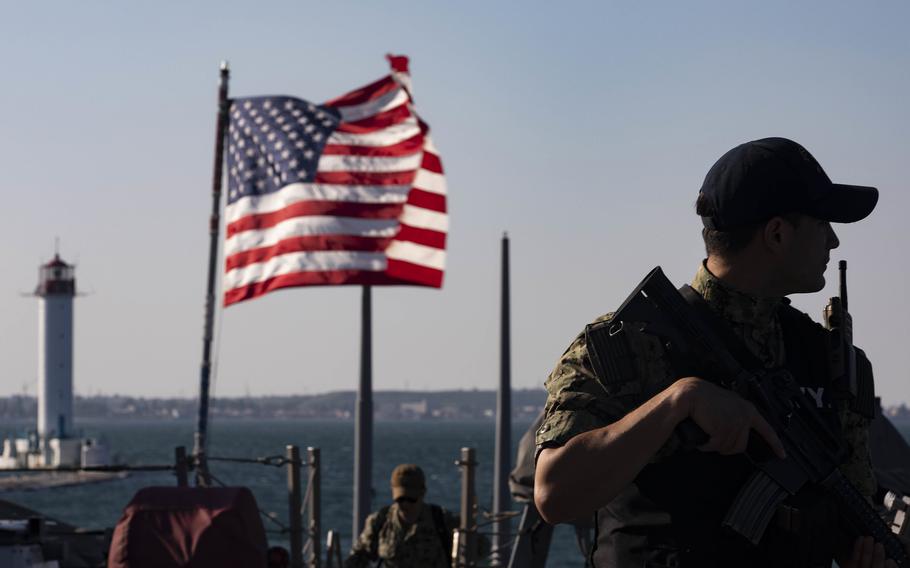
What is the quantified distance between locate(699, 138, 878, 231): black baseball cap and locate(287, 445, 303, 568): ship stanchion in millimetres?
12746

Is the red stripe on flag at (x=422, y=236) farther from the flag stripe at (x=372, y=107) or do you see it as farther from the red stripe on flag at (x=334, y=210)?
the flag stripe at (x=372, y=107)

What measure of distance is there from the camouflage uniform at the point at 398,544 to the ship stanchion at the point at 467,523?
3.67 m

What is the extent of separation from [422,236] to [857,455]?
677 inches

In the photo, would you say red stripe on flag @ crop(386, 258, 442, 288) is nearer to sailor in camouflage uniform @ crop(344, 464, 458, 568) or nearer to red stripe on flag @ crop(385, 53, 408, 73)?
red stripe on flag @ crop(385, 53, 408, 73)

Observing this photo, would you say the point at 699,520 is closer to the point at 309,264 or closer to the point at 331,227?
the point at 309,264

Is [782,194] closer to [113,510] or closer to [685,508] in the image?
[685,508]

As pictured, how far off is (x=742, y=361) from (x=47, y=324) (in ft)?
444

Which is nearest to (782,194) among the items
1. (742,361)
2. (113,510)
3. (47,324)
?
(742,361)

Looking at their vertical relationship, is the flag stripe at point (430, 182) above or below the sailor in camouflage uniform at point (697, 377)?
above

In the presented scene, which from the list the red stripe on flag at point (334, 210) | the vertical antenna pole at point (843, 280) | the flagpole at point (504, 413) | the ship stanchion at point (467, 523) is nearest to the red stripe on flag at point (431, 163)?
the red stripe on flag at point (334, 210)

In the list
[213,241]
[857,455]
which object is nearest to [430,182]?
[213,241]

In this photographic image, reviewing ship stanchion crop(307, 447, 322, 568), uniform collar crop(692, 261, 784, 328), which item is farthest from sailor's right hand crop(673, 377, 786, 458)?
ship stanchion crop(307, 447, 322, 568)

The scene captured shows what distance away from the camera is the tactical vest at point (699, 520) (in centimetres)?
379

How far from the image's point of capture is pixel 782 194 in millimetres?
3820
